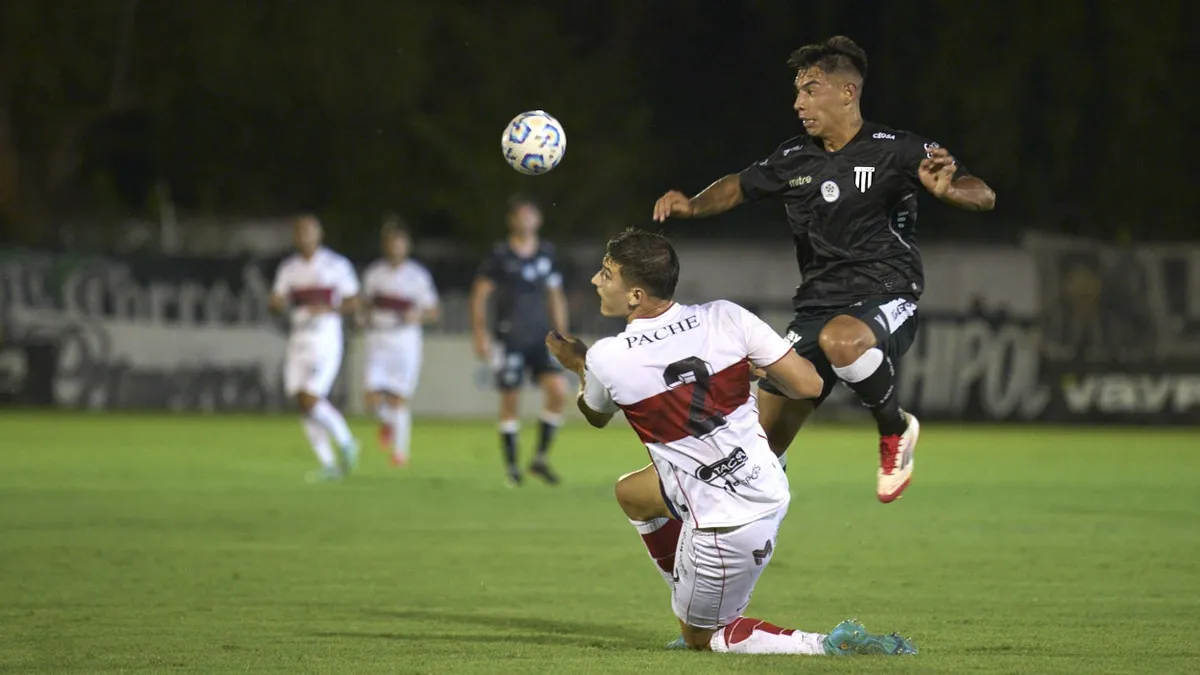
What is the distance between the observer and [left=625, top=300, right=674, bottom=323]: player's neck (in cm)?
698

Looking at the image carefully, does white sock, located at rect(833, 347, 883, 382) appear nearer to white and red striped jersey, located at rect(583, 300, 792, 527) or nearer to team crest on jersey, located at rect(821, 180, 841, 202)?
team crest on jersey, located at rect(821, 180, 841, 202)

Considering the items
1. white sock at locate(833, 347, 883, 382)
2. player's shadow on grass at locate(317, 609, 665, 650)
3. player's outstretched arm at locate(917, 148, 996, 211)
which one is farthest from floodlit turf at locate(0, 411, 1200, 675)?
player's outstretched arm at locate(917, 148, 996, 211)

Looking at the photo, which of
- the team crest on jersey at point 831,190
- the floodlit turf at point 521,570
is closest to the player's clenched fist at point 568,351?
the floodlit turf at point 521,570

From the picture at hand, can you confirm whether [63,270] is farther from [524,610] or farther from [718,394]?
[718,394]

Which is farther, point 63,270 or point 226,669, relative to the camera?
point 63,270

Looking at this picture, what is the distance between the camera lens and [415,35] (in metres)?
40.1

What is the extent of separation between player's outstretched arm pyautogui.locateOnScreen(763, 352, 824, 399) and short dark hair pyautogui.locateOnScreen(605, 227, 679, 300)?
1.68 ft

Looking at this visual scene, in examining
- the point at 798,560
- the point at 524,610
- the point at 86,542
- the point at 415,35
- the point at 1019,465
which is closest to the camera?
the point at 524,610

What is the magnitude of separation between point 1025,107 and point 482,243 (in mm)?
11097

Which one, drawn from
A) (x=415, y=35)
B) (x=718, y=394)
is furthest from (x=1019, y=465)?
(x=415, y=35)

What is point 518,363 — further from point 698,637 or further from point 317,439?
point 698,637

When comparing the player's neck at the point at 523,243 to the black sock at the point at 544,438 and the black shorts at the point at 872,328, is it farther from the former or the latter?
the black shorts at the point at 872,328

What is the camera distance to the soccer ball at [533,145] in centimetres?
930

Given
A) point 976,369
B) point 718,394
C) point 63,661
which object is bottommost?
point 976,369
